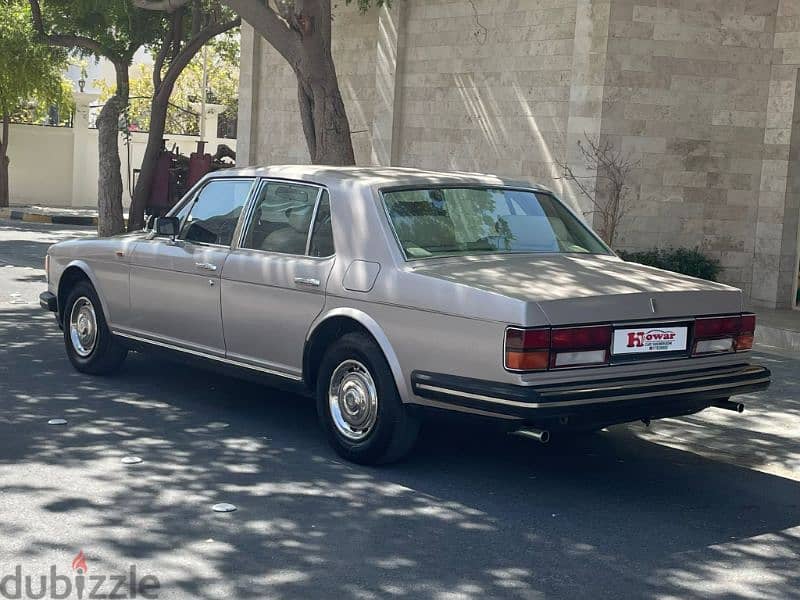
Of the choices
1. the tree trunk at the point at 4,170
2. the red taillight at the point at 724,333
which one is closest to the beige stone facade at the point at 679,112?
the red taillight at the point at 724,333

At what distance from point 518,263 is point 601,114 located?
907 cm

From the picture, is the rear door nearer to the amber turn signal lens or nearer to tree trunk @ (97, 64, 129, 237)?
the amber turn signal lens

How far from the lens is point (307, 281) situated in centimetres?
710

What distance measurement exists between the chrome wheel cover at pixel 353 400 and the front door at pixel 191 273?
1.13 meters

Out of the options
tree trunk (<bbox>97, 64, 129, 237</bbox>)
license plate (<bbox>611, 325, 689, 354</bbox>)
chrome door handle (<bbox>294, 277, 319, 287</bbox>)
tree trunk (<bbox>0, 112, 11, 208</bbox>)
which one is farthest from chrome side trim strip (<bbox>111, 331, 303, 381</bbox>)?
tree trunk (<bbox>0, 112, 11, 208</bbox>)

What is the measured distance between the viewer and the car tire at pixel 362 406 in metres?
6.55

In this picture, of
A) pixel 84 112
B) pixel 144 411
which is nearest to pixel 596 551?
pixel 144 411

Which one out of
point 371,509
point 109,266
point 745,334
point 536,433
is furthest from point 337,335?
point 109,266

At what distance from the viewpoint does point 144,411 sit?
8.02 meters

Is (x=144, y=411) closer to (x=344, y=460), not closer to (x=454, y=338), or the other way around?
(x=344, y=460)

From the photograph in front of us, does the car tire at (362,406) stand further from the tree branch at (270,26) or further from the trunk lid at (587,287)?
the tree branch at (270,26)

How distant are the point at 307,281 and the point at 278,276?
11.5 inches

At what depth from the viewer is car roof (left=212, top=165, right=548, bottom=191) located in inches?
287

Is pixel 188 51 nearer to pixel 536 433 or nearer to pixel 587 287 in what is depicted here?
pixel 587 287
